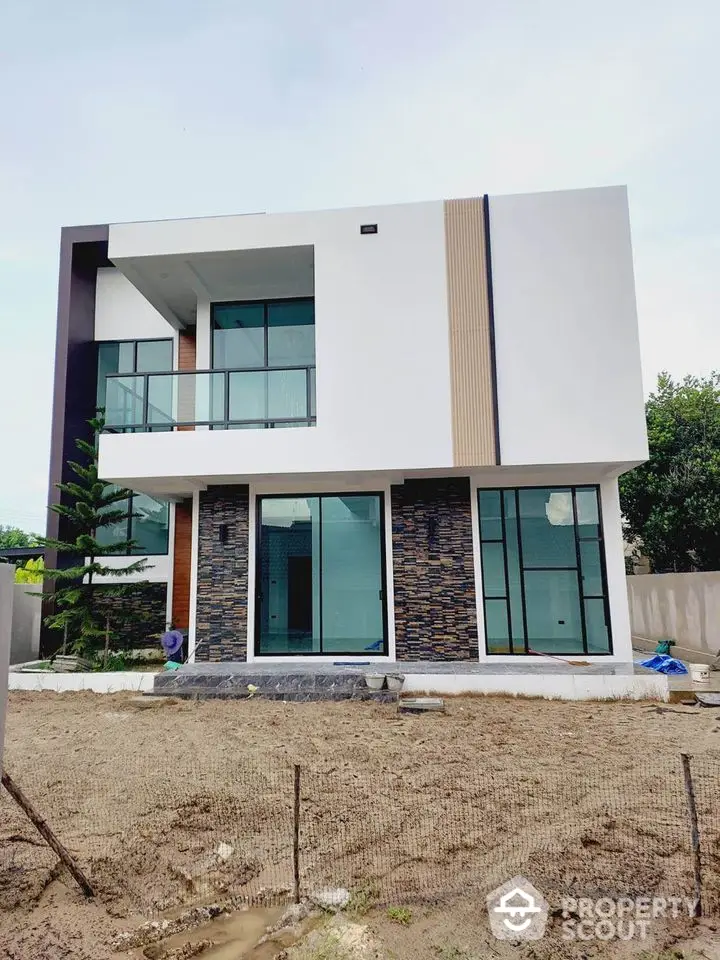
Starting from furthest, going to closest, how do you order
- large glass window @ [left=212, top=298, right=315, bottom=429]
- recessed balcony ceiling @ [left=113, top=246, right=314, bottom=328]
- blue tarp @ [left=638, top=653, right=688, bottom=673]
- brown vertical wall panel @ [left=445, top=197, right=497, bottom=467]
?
1. recessed balcony ceiling @ [left=113, top=246, right=314, bottom=328]
2. large glass window @ [left=212, top=298, right=315, bottom=429]
3. blue tarp @ [left=638, top=653, right=688, bottom=673]
4. brown vertical wall panel @ [left=445, top=197, right=497, bottom=467]

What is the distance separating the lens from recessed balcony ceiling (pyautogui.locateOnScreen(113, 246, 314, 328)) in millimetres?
8523

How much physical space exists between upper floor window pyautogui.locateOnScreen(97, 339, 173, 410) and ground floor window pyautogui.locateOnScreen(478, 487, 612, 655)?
23.4ft

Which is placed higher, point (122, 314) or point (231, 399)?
point (122, 314)

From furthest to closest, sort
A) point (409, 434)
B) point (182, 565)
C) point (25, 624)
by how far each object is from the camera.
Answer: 1. point (182, 565)
2. point (25, 624)
3. point (409, 434)

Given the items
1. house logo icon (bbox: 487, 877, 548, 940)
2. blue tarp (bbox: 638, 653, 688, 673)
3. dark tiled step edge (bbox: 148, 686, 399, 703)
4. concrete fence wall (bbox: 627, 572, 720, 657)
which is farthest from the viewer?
concrete fence wall (bbox: 627, 572, 720, 657)

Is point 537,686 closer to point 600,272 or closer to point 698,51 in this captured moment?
point 600,272

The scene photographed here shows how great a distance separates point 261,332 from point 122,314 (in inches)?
162

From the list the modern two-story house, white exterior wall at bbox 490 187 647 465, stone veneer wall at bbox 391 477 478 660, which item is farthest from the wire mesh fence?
white exterior wall at bbox 490 187 647 465

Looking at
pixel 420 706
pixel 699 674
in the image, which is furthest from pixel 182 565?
pixel 699 674

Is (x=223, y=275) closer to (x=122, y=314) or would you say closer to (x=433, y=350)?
A: (x=433, y=350)

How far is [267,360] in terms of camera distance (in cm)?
922

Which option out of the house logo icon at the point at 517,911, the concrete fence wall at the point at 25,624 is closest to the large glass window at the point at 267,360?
the concrete fence wall at the point at 25,624

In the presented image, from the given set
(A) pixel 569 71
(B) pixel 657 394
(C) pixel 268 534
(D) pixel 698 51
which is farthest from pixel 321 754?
(B) pixel 657 394

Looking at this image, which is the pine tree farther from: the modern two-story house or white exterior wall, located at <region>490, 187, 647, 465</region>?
white exterior wall, located at <region>490, 187, 647, 465</region>
